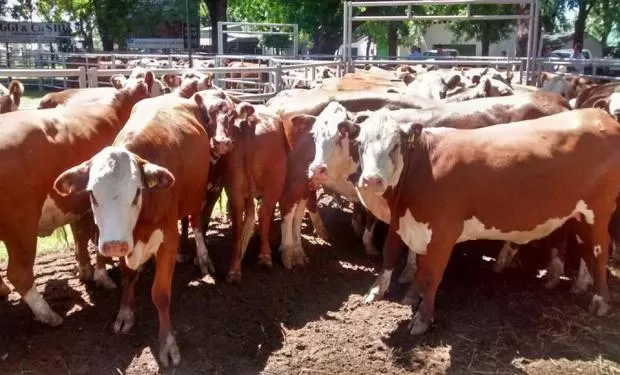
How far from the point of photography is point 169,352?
433 cm

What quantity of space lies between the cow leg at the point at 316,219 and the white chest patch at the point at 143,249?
8.45 feet

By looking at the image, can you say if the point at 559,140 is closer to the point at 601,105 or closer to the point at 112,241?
the point at 601,105

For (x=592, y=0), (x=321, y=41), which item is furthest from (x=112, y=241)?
(x=592, y=0)

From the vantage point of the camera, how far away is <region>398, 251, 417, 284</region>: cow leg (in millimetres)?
5711

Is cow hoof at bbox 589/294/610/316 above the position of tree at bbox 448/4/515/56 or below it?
below

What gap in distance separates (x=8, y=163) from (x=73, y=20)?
42.7 meters

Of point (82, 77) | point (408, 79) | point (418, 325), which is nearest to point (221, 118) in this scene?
point (418, 325)

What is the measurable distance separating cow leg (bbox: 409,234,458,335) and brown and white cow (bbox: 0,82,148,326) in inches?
105

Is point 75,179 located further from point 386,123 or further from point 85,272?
point 386,123

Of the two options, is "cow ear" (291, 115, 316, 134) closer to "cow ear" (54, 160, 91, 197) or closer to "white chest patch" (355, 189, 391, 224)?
"white chest patch" (355, 189, 391, 224)

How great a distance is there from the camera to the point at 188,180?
5008 millimetres

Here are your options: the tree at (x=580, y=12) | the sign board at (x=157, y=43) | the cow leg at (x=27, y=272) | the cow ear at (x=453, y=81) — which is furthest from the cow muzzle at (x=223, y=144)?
the sign board at (x=157, y=43)

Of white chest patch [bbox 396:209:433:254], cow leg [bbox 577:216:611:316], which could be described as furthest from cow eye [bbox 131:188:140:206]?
cow leg [bbox 577:216:611:316]

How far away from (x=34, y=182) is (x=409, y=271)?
3.18 meters
